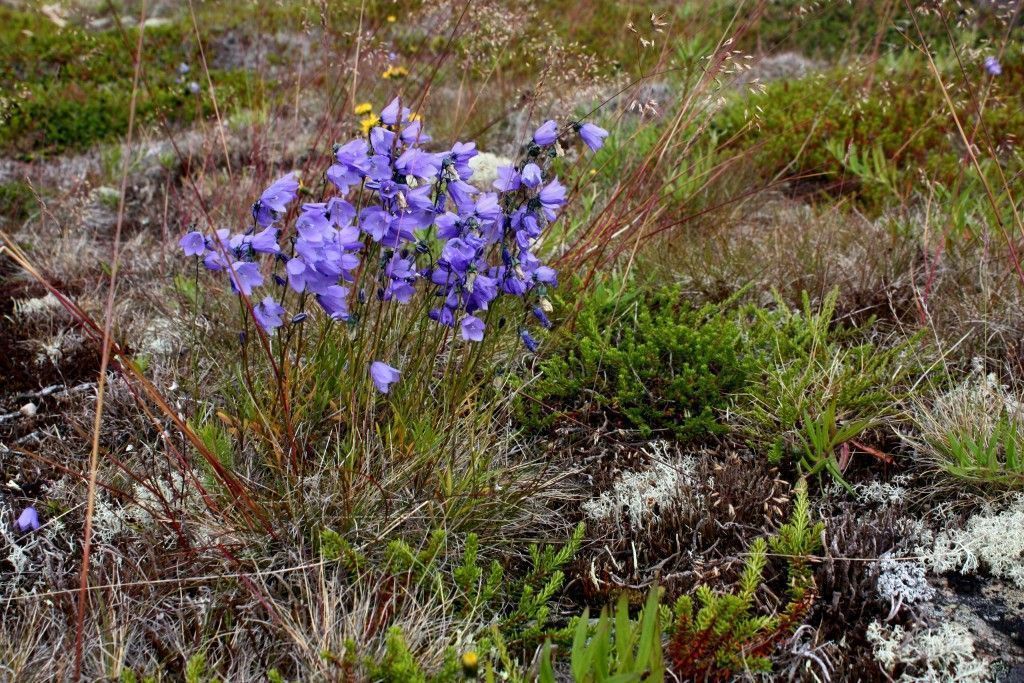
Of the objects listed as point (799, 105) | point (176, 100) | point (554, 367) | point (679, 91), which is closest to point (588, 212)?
point (554, 367)

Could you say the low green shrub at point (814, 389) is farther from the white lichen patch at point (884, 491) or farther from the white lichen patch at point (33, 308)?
the white lichen patch at point (33, 308)

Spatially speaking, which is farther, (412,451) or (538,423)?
(538,423)

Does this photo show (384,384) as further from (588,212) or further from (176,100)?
(176,100)

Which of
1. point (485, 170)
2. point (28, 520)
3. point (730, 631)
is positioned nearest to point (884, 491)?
point (730, 631)

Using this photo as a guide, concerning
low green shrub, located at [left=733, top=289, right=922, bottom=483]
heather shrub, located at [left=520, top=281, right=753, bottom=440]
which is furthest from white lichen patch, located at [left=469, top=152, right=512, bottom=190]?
low green shrub, located at [left=733, top=289, right=922, bottom=483]

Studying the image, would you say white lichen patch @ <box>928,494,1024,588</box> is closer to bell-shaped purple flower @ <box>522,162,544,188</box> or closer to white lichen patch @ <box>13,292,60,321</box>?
bell-shaped purple flower @ <box>522,162,544,188</box>

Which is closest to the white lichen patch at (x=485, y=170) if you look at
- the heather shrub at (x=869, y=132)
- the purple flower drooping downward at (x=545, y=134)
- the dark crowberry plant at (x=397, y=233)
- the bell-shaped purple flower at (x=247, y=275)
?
the heather shrub at (x=869, y=132)

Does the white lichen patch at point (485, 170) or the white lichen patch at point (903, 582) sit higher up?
the white lichen patch at point (903, 582)
